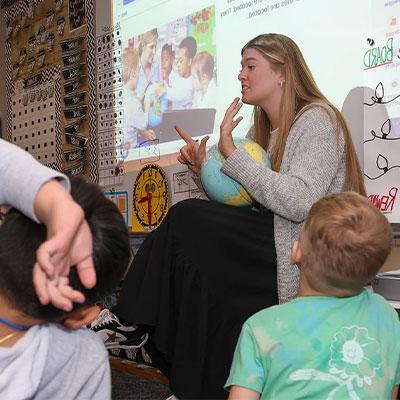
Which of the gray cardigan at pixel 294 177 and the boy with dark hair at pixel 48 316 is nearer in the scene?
the boy with dark hair at pixel 48 316

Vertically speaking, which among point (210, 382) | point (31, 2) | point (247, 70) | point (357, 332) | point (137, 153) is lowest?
point (210, 382)

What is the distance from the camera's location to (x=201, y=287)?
61.3 inches

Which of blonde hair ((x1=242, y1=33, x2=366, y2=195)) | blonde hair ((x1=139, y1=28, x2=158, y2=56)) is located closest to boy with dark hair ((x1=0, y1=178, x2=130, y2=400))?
blonde hair ((x1=242, y1=33, x2=366, y2=195))

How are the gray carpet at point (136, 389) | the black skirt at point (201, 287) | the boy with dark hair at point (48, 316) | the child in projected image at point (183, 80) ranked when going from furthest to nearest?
the child in projected image at point (183, 80) → the gray carpet at point (136, 389) → the black skirt at point (201, 287) → the boy with dark hair at point (48, 316)

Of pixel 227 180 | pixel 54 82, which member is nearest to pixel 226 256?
pixel 227 180

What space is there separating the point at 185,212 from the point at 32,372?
3.00 ft

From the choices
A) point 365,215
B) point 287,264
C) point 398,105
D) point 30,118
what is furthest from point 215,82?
point 30,118

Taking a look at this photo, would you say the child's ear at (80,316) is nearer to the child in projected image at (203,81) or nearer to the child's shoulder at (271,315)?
the child's shoulder at (271,315)

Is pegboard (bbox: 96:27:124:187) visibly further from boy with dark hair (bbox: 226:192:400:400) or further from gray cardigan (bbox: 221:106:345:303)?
boy with dark hair (bbox: 226:192:400:400)

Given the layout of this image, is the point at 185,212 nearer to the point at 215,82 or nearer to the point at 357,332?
the point at 357,332

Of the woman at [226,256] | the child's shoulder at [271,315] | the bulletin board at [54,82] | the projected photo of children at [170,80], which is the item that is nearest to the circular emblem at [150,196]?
the projected photo of children at [170,80]

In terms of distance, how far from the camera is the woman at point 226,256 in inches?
60.5

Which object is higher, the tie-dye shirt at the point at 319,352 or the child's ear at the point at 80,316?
the child's ear at the point at 80,316

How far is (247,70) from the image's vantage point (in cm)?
190
